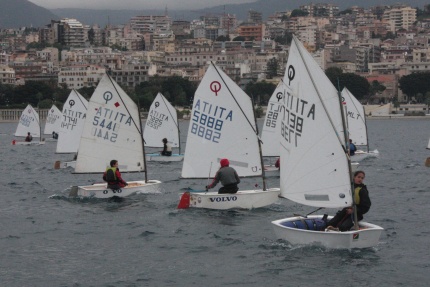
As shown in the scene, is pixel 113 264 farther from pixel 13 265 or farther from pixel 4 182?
pixel 4 182

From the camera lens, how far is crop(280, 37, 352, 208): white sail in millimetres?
27797

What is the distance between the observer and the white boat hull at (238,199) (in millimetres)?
34719

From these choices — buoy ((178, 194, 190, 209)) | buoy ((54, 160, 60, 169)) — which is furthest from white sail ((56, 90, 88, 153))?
buoy ((178, 194, 190, 209))

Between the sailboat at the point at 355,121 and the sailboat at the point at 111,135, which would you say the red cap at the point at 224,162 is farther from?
the sailboat at the point at 355,121

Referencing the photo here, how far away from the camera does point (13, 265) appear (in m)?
27.5

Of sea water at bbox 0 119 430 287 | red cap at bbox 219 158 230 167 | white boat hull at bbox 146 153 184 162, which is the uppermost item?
red cap at bbox 219 158 230 167

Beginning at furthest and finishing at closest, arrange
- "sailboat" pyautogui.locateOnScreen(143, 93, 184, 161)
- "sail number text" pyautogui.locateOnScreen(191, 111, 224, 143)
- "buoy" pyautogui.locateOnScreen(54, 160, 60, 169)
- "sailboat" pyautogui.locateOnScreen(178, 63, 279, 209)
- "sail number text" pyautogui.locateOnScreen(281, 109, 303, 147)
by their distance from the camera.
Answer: "sailboat" pyautogui.locateOnScreen(143, 93, 184, 161) < "buoy" pyautogui.locateOnScreen(54, 160, 60, 169) < "sail number text" pyautogui.locateOnScreen(191, 111, 224, 143) < "sailboat" pyautogui.locateOnScreen(178, 63, 279, 209) < "sail number text" pyautogui.locateOnScreen(281, 109, 303, 147)

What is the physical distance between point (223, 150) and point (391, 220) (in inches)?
251

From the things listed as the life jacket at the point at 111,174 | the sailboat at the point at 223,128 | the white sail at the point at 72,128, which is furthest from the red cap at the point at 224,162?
the white sail at the point at 72,128

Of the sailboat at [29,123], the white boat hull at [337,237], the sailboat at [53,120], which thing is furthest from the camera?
the sailboat at [29,123]

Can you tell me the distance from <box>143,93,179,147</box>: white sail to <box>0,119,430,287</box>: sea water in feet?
78.1

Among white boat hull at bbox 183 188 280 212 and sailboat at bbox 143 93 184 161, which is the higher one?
sailboat at bbox 143 93 184 161

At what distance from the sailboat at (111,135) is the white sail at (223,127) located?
5.15m

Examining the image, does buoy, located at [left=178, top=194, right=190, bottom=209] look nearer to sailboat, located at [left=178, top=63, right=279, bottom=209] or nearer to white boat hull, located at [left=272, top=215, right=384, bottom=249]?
sailboat, located at [left=178, top=63, right=279, bottom=209]
